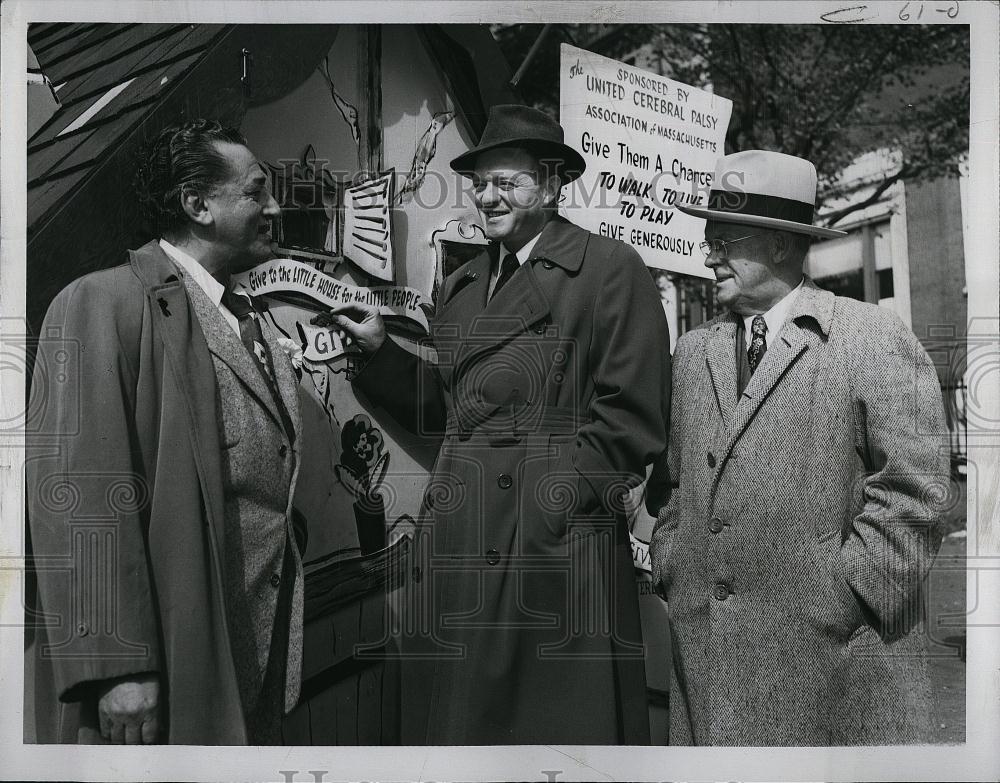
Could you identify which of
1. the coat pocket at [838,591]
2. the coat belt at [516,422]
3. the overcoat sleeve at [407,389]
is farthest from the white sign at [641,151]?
the coat pocket at [838,591]

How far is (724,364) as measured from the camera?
177 inches

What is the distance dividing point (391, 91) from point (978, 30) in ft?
8.20

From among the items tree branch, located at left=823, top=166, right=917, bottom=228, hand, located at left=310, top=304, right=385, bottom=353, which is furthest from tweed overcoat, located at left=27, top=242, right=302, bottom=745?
tree branch, located at left=823, top=166, right=917, bottom=228

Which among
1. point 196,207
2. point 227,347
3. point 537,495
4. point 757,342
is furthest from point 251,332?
point 757,342

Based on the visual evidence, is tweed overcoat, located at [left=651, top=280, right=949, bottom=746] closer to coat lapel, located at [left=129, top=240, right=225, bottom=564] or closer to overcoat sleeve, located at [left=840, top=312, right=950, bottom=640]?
overcoat sleeve, located at [left=840, top=312, right=950, bottom=640]

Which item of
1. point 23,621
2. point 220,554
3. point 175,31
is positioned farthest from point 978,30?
point 23,621

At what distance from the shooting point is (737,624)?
4.38 metres

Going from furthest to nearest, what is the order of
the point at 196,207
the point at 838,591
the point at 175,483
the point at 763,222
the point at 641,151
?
the point at 641,151 < the point at 763,222 < the point at 196,207 < the point at 838,591 < the point at 175,483

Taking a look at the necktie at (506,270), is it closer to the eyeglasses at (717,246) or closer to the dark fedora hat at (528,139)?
the dark fedora hat at (528,139)

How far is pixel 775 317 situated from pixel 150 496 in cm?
259

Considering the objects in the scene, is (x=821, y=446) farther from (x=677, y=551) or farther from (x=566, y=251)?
(x=566, y=251)

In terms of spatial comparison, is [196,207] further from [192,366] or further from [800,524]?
[800,524]

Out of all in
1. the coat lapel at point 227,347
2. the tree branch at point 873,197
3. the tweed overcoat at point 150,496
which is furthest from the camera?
the tree branch at point 873,197

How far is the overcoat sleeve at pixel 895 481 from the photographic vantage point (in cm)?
437
